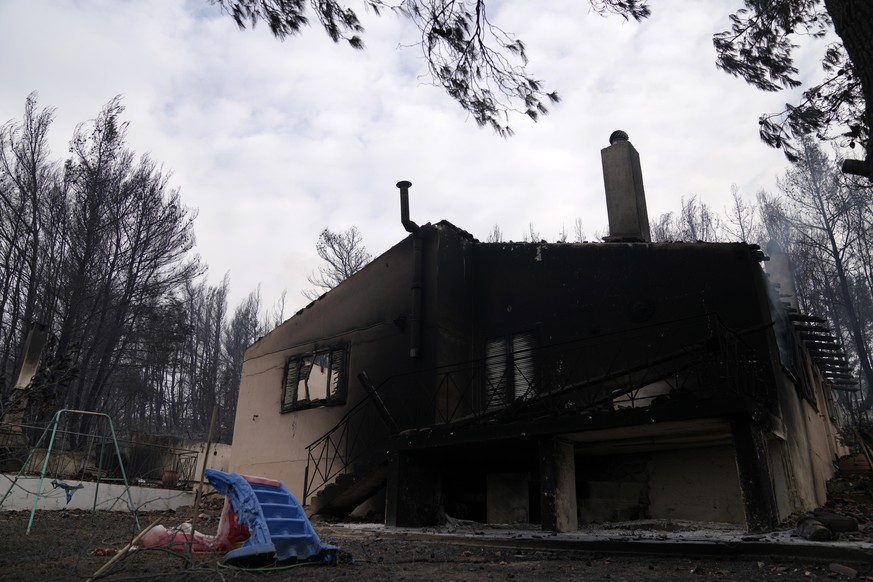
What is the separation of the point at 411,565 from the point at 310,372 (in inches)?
362

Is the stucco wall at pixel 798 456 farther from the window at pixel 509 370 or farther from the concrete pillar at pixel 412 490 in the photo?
the concrete pillar at pixel 412 490

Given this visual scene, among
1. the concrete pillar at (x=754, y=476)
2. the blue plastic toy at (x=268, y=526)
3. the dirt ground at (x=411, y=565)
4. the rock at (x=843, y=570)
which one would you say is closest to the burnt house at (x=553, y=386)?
the concrete pillar at (x=754, y=476)

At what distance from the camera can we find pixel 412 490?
9906mm

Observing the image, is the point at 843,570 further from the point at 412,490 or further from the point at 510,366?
the point at 510,366

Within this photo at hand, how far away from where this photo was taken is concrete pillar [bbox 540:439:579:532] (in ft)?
27.8

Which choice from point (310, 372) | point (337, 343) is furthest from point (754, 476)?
point (310, 372)

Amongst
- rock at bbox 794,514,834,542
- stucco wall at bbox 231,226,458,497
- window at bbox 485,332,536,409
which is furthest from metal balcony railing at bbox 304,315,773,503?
rock at bbox 794,514,834,542

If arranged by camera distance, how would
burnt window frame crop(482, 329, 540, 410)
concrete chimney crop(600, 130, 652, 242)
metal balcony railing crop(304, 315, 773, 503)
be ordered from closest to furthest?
metal balcony railing crop(304, 315, 773, 503)
burnt window frame crop(482, 329, 540, 410)
concrete chimney crop(600, 130, 652, 242)

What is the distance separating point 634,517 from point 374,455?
15.1 ft

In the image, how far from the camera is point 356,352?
13391mm

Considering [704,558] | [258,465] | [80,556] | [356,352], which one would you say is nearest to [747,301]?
[704,558]

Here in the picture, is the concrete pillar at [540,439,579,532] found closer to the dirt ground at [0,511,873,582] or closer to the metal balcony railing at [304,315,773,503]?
the metal balcony railing at [304,315,773,503]

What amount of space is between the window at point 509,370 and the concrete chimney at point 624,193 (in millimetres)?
2903

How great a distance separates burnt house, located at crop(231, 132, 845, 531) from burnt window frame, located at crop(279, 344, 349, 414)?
0.05 metres
